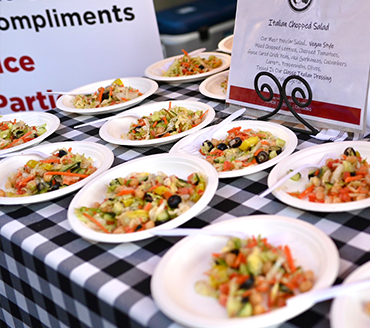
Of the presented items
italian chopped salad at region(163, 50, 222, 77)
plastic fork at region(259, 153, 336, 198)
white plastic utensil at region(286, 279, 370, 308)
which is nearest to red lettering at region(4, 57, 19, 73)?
italian chopped salad at region(163, 50, 222, 77)

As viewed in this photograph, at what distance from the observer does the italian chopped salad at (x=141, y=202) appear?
3.96ft

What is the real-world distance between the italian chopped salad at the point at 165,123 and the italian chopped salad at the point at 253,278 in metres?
0.81

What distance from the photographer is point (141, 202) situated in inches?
50.4

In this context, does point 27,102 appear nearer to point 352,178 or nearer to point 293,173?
point 293,173

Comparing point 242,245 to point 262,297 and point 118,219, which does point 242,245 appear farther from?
point 118,219

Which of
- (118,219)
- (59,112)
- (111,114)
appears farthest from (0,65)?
(118,219)

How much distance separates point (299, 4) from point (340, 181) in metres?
0.71

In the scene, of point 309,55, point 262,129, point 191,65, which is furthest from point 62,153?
point 191,65

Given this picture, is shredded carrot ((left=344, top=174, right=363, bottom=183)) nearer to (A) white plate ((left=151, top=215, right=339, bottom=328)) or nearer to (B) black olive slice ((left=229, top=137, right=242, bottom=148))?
(A) white plate ((left=151, top=215, right=339, bottom=328))

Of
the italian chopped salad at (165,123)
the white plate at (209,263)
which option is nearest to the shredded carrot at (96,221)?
the white plate at (209,263)

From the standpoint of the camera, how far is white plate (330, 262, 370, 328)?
788mm

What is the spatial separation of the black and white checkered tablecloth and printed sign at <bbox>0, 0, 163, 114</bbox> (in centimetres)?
223

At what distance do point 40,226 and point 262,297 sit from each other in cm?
72

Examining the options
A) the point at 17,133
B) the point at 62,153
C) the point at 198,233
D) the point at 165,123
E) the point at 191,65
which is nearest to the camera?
the point at 198,233
